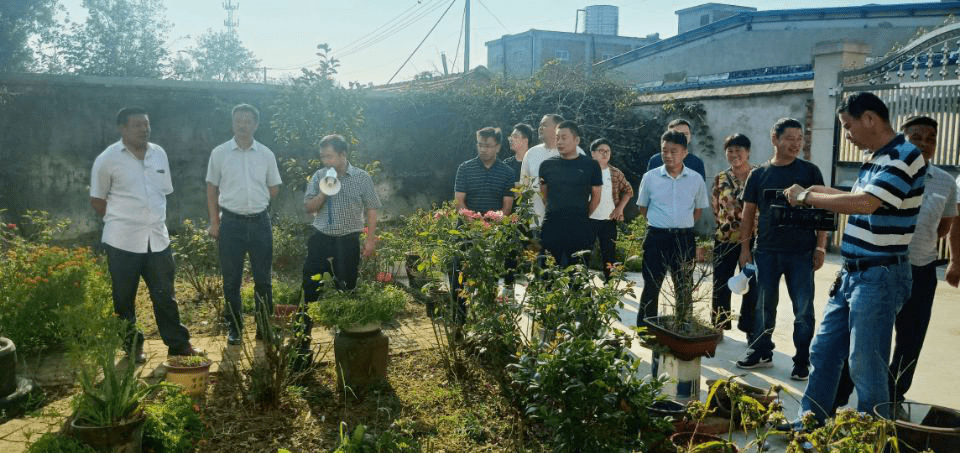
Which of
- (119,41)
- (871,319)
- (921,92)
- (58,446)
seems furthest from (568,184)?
(119,41)

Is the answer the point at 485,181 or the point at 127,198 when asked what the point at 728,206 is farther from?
the point at 127,198

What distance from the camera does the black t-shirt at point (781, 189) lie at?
15.9 feet

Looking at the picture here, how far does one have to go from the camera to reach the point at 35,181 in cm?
899

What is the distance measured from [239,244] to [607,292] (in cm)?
299

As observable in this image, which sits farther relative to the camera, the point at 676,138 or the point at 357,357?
the point at 676,138

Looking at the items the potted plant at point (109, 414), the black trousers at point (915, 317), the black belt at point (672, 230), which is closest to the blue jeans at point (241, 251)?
the potted plant at point (109, 414)

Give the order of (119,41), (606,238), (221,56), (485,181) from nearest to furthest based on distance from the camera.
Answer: (485,181), (606,238), (119,41), (221,56)

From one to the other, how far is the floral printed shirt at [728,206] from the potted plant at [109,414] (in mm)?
4340

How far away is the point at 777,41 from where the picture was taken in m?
20.5

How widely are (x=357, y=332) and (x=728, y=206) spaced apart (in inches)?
124

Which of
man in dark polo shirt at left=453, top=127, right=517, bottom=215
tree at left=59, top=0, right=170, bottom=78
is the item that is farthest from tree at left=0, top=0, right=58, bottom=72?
man in dark polo shirt at left=453, top=127, right=517, bottom=215

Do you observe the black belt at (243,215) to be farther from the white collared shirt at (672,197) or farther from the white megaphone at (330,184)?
the white collared shirt at (672,197)

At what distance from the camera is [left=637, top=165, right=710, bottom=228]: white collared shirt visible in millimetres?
5625

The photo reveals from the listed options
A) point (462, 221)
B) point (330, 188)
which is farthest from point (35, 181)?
point (462, 221)
